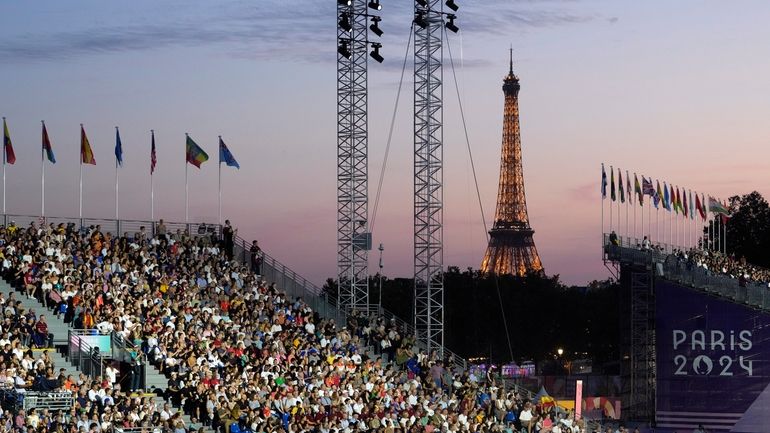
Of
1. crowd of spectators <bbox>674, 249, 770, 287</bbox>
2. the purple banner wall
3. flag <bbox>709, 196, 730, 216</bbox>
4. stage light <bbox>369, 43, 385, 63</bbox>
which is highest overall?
stage light <bbox>369, 43, 385, 63</bbox>

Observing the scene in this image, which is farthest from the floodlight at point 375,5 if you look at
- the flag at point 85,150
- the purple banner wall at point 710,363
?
the purple banner wall at point 710,363

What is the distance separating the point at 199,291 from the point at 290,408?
21.4ft

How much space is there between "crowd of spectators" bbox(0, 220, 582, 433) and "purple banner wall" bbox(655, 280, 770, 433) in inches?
593

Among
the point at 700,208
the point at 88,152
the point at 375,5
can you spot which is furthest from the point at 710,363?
the point at 88,152

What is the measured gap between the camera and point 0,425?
27781 millimetres

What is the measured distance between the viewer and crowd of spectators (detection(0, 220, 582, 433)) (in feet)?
104

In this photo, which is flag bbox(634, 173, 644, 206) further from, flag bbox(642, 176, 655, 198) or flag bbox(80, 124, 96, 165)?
flag bbox(80, 124, 96, 165)

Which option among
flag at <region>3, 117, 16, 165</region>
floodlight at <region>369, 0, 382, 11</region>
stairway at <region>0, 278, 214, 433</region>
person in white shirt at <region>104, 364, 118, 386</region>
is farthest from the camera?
floodlight at <region>369, 0, 382, 11</region>

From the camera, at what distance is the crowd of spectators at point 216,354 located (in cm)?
3177

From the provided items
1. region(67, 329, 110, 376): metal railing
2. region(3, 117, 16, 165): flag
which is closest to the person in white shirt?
region(67, 329, 110, 376): metal railing

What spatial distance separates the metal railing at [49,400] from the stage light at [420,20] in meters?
23.7

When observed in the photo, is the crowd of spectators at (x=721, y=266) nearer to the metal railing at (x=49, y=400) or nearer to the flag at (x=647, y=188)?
the flag at (x=647, y=188)

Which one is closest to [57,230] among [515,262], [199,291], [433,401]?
[199,291]

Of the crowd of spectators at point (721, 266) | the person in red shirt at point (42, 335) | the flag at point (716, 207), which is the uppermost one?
the flag at point (716, 207)
